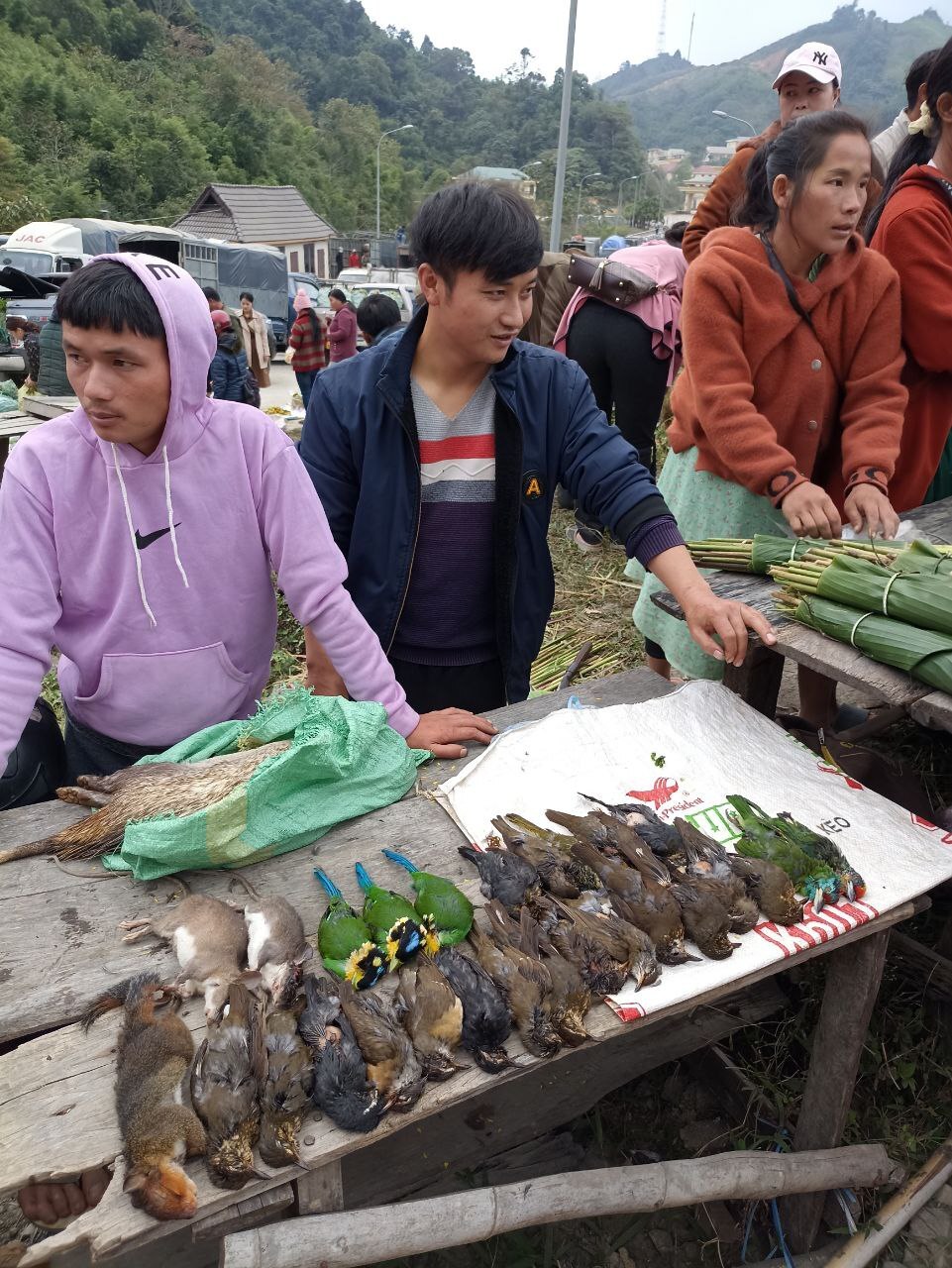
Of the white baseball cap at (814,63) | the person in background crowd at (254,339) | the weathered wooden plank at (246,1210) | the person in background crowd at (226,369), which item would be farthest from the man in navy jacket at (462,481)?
the person in background crowd at (254,339)

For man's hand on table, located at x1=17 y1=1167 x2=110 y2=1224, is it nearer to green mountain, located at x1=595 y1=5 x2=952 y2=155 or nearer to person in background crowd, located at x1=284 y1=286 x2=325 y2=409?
person in background crowd, located at x1=284 y1=286 x2=325 y2=409

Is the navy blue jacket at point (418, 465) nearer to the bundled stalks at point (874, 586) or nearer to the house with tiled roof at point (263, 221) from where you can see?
the bundled stalks at point (874, 586)

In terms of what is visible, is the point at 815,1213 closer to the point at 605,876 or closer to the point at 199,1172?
the point at 605,876

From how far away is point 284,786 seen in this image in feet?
6.49

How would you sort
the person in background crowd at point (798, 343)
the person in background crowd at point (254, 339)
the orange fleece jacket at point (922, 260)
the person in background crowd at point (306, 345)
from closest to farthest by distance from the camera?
the person in background crowd at point (798, 343) < the orange fleece jacket at point (922, 260) < the person in background crowd at point (306, 345) < the person in background crowd at point (254, 339)

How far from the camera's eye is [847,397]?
300 cm

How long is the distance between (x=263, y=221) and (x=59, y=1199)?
48789 millimetres

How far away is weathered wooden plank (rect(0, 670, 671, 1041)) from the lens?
1.60 metres

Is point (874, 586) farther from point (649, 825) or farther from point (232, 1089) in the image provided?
point (232, 1089)

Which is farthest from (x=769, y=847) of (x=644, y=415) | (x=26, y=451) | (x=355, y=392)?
(x=644, y=415)

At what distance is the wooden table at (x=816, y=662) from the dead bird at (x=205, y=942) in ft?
4.98

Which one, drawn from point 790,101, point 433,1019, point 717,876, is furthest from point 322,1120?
point 790,101

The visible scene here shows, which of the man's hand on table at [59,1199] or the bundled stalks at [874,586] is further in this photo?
the bundled stalks at [874,586]

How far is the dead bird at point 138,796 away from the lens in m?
1.89
